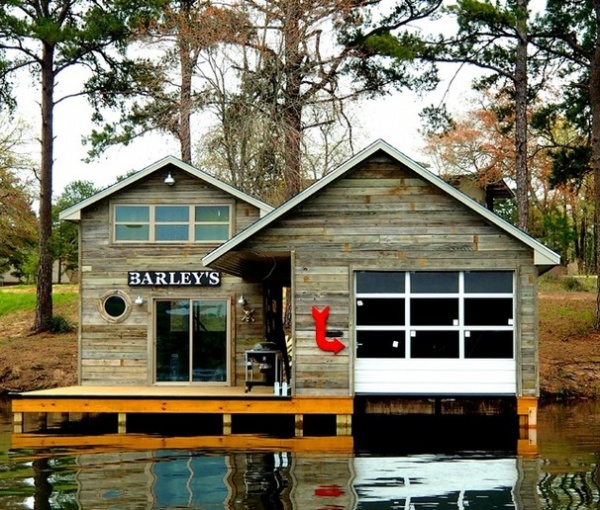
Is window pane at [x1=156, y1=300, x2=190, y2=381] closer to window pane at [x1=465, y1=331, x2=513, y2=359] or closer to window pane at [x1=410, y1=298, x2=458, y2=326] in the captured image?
window pane at [x1=410, y1=298, x2=458, y2=326]

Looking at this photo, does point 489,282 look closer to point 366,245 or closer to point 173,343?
point 366,245

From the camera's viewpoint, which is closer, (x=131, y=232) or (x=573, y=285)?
(x=131, y=232)

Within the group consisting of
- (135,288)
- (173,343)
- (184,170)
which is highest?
(184,170)

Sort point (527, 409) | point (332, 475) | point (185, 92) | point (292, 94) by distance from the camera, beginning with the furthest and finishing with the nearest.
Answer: point (292, 94), point (185, 92), point (527, 409), point (332, 475)

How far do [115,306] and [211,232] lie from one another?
2.61 metres

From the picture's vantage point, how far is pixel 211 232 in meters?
24.7

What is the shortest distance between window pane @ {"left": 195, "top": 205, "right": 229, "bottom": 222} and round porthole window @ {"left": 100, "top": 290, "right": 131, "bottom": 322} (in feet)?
7.63

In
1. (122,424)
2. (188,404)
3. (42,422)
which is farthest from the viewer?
(42,422)

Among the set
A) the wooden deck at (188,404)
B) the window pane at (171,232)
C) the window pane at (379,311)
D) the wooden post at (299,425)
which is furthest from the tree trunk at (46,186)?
the window pane at (379,311)

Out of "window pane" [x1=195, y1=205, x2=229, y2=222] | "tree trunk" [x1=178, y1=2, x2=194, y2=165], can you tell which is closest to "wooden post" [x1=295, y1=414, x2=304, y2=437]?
"window pane" [x1=195, y1=205, x2=229, y2=222]

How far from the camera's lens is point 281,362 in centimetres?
2245

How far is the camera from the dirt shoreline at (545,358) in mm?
29766

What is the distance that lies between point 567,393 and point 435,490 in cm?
1539

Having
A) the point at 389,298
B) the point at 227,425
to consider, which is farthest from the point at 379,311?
the point at 227,425
